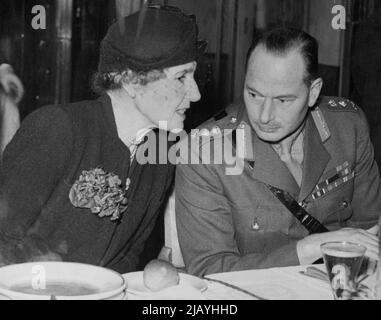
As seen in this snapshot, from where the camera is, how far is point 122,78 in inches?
82.9

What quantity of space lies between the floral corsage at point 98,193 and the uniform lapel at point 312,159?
661mm

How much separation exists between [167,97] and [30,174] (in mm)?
533

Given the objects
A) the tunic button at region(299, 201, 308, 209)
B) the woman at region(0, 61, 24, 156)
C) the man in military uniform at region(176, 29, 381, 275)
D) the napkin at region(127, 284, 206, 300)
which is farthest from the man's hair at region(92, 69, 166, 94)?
the woman at region(0, 61, 24, 156)

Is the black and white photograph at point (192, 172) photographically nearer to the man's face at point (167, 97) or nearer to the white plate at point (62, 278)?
the man's face at point (167, 97)

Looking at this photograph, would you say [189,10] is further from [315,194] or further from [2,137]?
[315,194]

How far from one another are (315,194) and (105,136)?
0.78m

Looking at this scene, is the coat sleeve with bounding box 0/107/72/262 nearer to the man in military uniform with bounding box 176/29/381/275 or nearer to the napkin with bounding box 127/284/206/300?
→ the man in military uniform with bounding box 176/29/381/275

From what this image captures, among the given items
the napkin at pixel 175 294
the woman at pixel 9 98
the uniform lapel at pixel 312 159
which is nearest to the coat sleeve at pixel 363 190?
the uniform lapel at pixel 312 159

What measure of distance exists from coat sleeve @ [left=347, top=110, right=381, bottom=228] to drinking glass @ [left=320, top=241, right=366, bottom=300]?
1.10 meters

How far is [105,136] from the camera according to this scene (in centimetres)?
201

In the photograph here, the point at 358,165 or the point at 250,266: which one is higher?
the point at 358,165

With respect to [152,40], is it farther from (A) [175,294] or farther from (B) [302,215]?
(A) [175,294]
